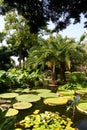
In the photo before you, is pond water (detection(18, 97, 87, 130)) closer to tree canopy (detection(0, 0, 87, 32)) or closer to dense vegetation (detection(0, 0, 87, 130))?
dense vegetation (detection(0, 0, 87, 130))

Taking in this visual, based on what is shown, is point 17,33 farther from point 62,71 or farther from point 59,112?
point 59,112

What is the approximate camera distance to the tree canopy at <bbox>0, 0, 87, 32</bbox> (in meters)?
3.54

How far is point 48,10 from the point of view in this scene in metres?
3.70

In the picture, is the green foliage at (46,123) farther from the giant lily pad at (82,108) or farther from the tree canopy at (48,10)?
Result: the tree canopy at (48,10)

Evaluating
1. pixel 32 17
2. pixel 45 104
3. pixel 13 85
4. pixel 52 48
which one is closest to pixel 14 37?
pixel 52 48

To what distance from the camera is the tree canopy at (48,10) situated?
3.54 m

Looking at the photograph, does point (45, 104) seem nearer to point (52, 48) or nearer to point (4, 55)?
point (52, 48)

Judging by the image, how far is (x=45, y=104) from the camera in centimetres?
886

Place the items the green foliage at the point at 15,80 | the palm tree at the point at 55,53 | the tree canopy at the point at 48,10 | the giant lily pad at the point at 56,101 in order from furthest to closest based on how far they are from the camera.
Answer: the palm tree at the point at 55,53
the green foliage at the point at 15,80
the giant lily pad at the point at 56,101
the tree canopy at the point at 48,10

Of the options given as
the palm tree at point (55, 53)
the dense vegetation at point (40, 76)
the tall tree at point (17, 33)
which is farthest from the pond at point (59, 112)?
the tall tree at point (17, 33)

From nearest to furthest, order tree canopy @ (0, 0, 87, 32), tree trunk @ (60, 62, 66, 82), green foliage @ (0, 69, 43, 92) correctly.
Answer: tree canopy @ (0, 0, 87, 32) → green foliage @ (0, 69, 43, 92) → tree trunk @ (60, 62, 66, 82)

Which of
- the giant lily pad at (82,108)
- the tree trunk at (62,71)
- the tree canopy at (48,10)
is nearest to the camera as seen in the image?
the tree canopy at (48,10)

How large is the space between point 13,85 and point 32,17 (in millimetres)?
9753

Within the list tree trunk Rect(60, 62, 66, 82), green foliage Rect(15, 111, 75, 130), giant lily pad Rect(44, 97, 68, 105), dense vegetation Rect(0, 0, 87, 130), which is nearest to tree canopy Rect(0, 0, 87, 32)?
dense vegetation Rect(0, 0, 87, 130)
